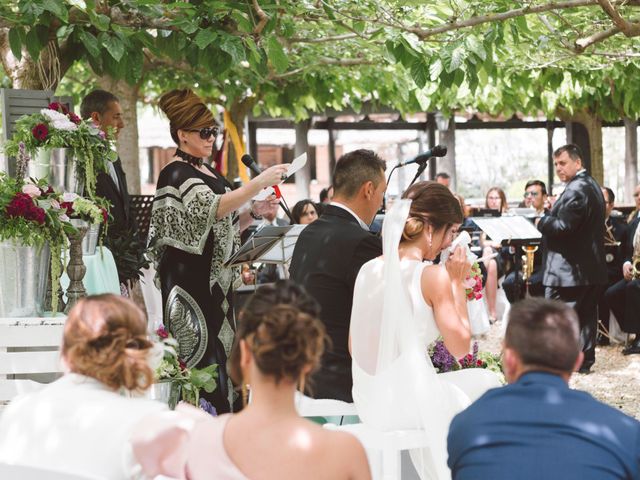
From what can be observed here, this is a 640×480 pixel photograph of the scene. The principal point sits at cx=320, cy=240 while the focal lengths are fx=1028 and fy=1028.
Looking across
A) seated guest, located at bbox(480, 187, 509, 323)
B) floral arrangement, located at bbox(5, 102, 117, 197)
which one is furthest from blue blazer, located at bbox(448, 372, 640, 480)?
seated guest, located at bbox(480, 187, 509, 323)

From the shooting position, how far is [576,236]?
945cm

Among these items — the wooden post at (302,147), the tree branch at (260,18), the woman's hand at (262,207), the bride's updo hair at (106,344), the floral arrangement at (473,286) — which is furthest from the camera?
the wooden post at (302,147)

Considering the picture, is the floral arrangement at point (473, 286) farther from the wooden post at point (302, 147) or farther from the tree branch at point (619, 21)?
the wooden post at point (302, 147)

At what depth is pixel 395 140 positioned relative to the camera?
1916 centimetres

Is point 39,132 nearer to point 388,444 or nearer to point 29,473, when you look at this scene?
point 388,444

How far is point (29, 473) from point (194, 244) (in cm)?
297

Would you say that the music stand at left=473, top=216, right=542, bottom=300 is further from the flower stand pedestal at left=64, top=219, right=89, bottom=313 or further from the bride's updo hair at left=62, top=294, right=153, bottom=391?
the bride's updo hair at left=62, top=294, right=153, bottom=391

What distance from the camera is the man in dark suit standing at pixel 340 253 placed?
4.38 meters

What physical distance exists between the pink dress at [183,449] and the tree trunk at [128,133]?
7.14m

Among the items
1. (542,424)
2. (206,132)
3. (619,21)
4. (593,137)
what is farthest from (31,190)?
(593,137)

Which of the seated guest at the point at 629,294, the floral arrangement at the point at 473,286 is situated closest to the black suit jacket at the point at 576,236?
the seated guest at the point at 629,294

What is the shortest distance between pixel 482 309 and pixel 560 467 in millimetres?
7681

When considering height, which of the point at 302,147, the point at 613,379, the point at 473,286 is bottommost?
the point at 613,379

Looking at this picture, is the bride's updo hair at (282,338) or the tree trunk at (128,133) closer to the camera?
the bride's updo hair at (282,338)
